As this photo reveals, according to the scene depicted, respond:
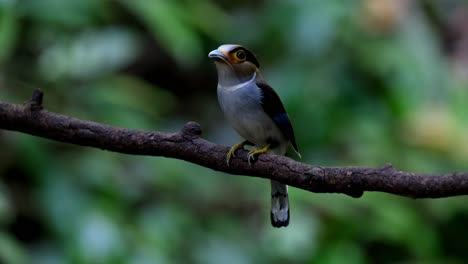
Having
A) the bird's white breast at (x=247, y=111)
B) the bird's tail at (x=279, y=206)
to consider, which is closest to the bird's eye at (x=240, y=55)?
the bird's white breast at (x=247, y=111)

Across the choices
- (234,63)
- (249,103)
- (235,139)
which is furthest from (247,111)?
(235,139)

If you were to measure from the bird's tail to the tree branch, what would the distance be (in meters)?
0.48

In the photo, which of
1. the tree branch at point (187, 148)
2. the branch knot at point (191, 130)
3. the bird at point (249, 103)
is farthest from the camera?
the bird at point (249, 103)

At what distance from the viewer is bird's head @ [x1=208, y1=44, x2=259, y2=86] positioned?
2.55m

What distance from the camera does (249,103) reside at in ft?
8.71

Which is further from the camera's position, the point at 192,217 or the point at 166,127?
the point at 166,127

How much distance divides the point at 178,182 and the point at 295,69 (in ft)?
2.94

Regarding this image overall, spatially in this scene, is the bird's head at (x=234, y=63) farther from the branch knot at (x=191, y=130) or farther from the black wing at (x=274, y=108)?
the branch knot at (x=191, y=130)

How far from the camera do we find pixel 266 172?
219 centimetres

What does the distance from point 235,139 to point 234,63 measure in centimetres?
192

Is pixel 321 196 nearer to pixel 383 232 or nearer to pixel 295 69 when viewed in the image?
pixel 383 232

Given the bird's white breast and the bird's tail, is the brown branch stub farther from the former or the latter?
the bird's tail

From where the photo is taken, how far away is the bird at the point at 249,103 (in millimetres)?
2613

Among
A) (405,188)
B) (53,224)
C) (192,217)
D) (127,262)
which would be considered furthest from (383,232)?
(405,188)
